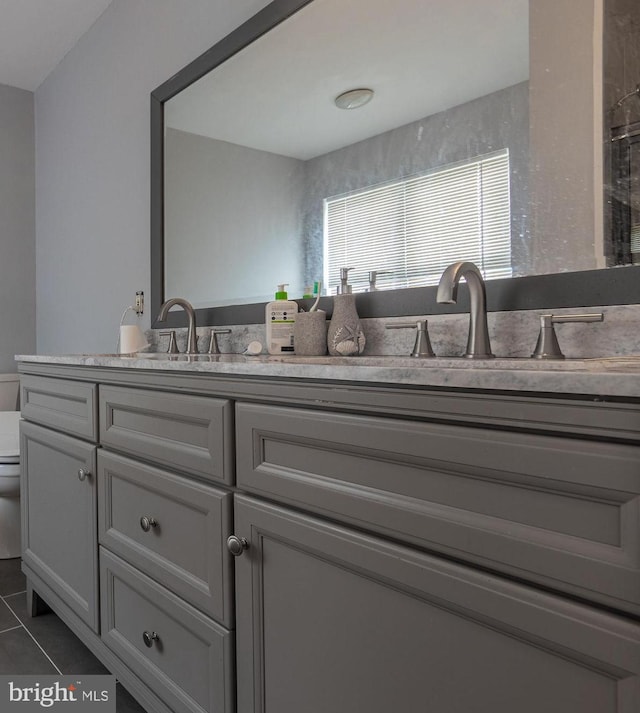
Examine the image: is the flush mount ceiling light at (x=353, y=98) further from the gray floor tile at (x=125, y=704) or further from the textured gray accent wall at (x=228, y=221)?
the gray floor tile at (x=125, y=704)

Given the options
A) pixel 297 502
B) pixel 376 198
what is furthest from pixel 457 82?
pixel 297 502

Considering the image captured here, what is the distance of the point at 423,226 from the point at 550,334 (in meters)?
0.42

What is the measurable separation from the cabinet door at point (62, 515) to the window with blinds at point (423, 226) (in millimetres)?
810

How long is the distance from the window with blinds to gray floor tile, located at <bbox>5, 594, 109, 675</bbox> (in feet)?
3.93

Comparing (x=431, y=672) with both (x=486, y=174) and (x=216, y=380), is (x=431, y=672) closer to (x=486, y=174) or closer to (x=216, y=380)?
(x=216, y=380)

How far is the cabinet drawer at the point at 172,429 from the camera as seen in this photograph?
100 cm

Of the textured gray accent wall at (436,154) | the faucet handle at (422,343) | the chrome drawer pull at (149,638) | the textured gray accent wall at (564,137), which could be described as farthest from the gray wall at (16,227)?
the textured gray accent wall at (564,137)

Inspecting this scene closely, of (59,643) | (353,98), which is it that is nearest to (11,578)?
(59,643)

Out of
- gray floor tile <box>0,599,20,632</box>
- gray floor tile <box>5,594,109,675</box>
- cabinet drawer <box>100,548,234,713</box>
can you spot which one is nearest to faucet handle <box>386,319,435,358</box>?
cabinet drawer <box>100,548,234,713</box>

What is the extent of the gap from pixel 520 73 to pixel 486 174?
19 cm

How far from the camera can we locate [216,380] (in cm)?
102

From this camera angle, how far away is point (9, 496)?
2.28 metres

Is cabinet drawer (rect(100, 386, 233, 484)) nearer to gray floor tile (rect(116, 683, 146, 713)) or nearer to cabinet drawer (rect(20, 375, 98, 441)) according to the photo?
cabinet drawer (rect(20, 375, 98, 441))

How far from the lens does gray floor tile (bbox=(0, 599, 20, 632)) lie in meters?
1.76
